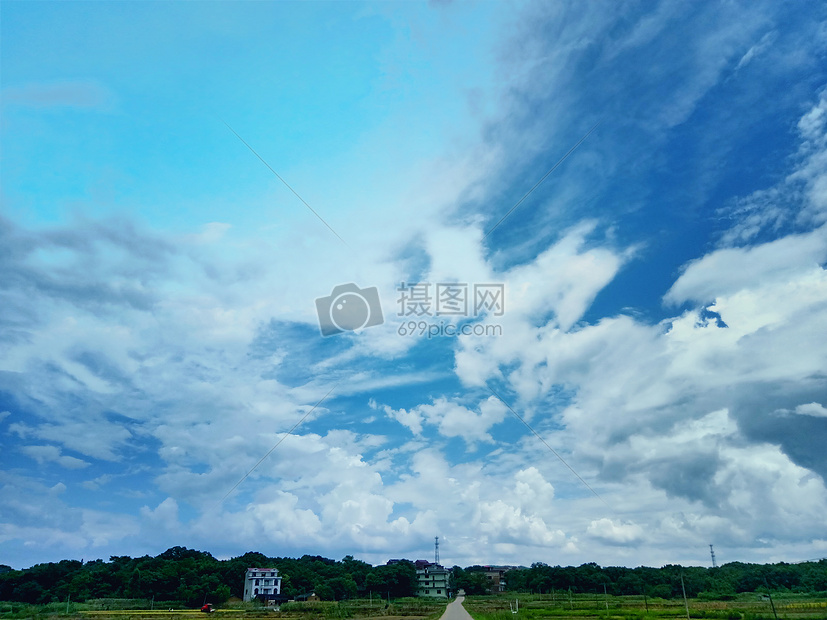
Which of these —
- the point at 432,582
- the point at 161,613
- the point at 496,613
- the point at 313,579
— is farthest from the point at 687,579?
the point at 161,613

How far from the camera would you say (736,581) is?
225 feet

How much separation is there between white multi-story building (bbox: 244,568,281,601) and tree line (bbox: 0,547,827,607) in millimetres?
1239

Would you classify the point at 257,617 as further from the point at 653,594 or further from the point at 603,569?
the point at 603,569

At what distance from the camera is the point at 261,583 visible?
70062 millimetres

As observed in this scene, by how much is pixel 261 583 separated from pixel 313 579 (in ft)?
23.7

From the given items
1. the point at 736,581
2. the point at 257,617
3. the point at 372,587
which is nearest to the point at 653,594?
the point at 736,581

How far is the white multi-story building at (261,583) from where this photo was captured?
6912 cm

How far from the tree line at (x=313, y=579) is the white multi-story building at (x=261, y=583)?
1.24 meters

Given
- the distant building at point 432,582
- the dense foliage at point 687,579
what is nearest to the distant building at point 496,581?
the dense foliage at point 687,579

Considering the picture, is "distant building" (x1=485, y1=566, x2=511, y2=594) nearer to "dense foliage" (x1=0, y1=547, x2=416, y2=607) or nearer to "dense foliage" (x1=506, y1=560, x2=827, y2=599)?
"dense foliage" (x1=506, y1=560, x2=827, y2=599)

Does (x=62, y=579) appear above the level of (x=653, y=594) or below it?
above

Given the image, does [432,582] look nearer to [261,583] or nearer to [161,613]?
[261,583]

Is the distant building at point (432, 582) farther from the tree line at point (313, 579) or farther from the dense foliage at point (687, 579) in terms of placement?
the dense foliage at point (687, 579)

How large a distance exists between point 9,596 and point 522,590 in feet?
231
